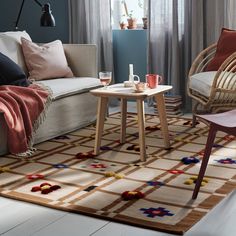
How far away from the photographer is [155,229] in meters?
2.46

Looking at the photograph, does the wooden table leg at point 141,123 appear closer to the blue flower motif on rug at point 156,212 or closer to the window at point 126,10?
the blue flower motif on rug at point 156,212

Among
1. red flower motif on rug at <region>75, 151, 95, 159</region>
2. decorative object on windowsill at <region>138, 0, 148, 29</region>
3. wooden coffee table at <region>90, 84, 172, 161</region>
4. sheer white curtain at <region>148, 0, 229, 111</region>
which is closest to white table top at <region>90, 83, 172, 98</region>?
wooden coffee table at <region>90, 84, 172, 161</region>

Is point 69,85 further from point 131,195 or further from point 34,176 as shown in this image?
point 131,195

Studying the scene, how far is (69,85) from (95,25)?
1539 mm

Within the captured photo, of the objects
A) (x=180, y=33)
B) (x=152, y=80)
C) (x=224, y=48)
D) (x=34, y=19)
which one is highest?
(x=34, y=19)

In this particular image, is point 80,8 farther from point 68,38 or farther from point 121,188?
point 121,188

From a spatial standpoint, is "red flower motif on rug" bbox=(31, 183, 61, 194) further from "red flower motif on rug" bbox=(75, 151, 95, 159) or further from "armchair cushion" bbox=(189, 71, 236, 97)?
"armchair cushion" bbox=(189, 71, 236, 97)

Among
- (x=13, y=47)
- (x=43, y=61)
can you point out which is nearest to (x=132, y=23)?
(x=43, y=61)

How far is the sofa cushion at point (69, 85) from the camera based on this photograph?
4.18 meters

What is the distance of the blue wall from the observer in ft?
17.3

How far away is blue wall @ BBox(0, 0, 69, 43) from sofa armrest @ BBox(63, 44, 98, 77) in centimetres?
78

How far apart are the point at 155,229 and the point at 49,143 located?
179 cm

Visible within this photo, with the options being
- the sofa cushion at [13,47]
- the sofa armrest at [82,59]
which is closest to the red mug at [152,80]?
the sofa armrest at [82,59]

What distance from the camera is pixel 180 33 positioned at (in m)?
5.17
